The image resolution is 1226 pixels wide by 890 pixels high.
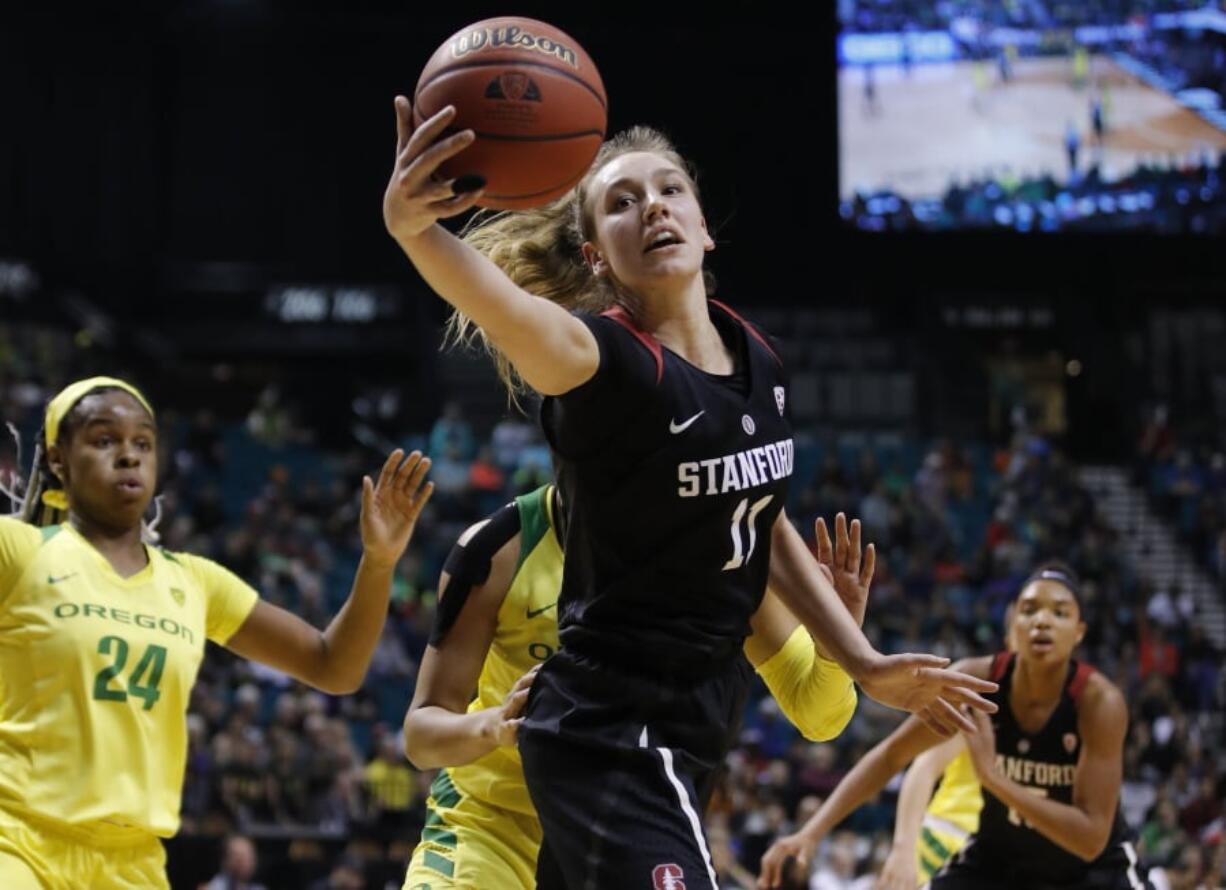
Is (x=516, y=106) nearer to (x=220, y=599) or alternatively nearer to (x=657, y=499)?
(x=657, y=499)

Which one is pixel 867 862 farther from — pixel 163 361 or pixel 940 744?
pixel 163 361

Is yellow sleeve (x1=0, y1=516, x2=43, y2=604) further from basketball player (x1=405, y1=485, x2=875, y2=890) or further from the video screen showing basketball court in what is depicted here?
the video screen showing basketball court

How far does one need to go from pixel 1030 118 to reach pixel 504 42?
19.8 meters

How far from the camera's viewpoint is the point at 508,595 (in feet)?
12.4

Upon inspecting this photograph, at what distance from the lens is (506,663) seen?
385 cm

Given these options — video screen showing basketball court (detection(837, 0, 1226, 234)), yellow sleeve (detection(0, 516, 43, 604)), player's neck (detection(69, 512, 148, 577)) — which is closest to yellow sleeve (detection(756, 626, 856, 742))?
player's neck (detection(69, 512, 148, 577))

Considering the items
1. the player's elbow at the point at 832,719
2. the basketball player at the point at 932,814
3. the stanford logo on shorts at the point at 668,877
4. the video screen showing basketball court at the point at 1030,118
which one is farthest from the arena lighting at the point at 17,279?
the stanford logo on shorts at the point at 668,877

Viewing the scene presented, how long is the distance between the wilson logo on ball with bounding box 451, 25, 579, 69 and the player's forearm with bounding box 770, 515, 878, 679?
1.03m

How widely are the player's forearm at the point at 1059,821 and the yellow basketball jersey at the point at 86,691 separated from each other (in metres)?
Answer: 2.63

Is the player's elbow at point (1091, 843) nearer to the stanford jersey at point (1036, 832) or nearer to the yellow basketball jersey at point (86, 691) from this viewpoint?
the stanford jersey at point (1036, 832)

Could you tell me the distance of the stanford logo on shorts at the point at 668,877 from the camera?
2.81 m

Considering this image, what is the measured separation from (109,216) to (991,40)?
11533mm

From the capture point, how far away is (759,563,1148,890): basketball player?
5441 millimetres

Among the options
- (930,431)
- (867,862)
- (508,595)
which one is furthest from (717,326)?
(930,431)
